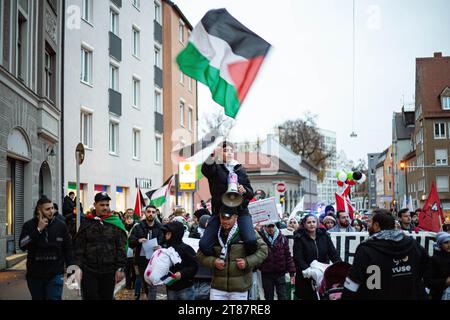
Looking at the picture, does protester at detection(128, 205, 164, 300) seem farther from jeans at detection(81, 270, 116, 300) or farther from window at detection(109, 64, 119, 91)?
window at detection(109, 64, 119, 91)

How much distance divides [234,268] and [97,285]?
2.18m

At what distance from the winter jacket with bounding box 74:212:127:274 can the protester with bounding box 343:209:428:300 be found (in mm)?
3221

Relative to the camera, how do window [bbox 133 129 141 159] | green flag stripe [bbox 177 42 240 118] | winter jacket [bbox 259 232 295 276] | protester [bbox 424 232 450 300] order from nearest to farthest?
protester [bbox 424 232 450 300]
green flag stripe [bbox 177 42 240 118]
winter jacket [bbox 259 232 295 276]
window [bbox 133 129 141 159]

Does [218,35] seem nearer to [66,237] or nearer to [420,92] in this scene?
[66,237]

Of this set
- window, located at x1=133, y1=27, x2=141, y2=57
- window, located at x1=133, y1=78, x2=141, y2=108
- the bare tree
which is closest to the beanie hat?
window, located at x1=133, y1=78, x2=141, y2=108

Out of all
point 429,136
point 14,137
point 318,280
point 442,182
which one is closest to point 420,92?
point 429,136

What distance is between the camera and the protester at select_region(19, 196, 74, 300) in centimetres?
747

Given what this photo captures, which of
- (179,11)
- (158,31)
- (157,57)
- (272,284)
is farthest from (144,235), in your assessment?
(179,11)

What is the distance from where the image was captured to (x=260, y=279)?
34.0ft

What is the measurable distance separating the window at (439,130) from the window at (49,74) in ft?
162

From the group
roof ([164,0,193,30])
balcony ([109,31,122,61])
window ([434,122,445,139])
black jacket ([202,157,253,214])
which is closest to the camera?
black jacket ([202,157,253,214])

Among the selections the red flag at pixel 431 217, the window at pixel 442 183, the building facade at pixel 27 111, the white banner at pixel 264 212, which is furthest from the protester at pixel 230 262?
the window at pixel 442 183

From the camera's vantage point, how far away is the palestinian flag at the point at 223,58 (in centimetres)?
870
